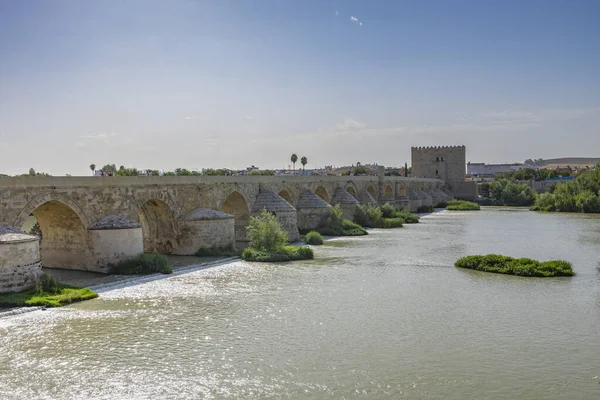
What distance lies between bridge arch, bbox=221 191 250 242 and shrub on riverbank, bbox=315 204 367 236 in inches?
155

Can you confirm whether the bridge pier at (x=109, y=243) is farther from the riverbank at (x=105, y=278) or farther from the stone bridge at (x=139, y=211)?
the riverbank at (x=105, y=278)

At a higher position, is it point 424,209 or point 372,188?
point 372,188

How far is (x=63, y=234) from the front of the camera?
1553cm

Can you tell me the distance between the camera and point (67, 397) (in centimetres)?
714

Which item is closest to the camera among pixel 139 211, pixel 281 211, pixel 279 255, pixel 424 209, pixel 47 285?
pixel 47 285

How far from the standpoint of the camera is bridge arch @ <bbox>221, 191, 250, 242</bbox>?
22484 mm

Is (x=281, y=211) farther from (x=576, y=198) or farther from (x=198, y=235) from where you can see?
(x=576, y=198)

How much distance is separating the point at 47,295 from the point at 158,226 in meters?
7.38

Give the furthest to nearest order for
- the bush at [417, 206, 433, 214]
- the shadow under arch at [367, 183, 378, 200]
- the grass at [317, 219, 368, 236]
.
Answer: the bush at [417, 206, 433, 214] → the shadow under arch at [367, 183, 378, 200] → the grass at [317, 219, 368, 236]

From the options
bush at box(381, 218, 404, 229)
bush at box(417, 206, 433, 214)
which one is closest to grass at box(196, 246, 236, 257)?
bush at box(381, 218, 404, 229)

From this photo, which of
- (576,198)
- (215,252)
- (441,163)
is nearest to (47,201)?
(215,252)

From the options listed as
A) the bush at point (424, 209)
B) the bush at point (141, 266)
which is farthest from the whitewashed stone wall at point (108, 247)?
the bush at point (424, 209)

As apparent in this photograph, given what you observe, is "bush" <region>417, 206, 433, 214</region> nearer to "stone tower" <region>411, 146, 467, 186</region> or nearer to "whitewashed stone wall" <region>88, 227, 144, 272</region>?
"stone tower" <region>411, 146, 467, 186</region>

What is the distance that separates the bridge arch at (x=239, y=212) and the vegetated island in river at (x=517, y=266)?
361 inches
